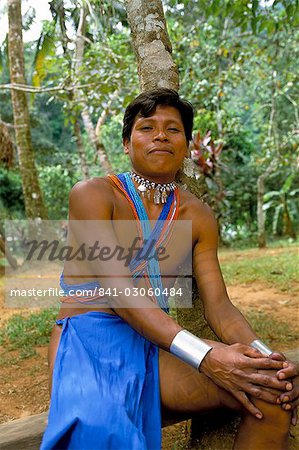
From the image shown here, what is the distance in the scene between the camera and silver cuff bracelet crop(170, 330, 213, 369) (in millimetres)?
1664

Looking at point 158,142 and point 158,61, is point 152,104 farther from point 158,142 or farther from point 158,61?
point 158,61

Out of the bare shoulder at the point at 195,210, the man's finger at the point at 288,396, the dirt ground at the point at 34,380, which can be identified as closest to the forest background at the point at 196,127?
the dirt ground at the point at 34,380

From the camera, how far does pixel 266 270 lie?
7.05 metres

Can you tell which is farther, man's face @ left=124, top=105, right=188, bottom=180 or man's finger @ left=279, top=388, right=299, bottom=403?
man's face @ left=124, top=105, right=188, bottom=180

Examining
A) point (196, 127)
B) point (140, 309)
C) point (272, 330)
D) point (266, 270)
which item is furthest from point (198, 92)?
point (140, 309)

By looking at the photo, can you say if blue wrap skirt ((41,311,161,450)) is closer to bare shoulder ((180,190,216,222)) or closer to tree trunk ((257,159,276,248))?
bare shoulder ((180,190,216,222))

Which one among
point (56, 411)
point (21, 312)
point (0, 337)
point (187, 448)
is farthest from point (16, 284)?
point (56, 411)

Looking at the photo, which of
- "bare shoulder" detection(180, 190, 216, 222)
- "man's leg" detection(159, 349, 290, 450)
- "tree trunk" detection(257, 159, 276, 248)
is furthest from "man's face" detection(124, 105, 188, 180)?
"tree trunk" detection(257, 159, 276, 248)

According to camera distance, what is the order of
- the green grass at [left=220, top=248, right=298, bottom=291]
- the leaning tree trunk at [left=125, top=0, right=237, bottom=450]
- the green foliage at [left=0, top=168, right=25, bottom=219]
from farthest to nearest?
the green foliage at [left=0, top=168, right=25, bottom=219]
the green grass at [left=220, top=248, right=298, bottom=291]
the leaning tree trunk at [left=125, top=0, right=237, bottom=450]

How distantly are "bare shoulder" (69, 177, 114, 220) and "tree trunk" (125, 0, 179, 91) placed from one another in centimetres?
84

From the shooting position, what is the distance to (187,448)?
236cm

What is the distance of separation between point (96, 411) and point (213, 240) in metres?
0.89

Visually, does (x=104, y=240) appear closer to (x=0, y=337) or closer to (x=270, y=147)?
(x=0, y=337)

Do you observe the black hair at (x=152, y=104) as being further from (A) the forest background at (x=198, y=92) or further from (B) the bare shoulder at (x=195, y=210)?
(A) the forest background at (x=198, y=92)
